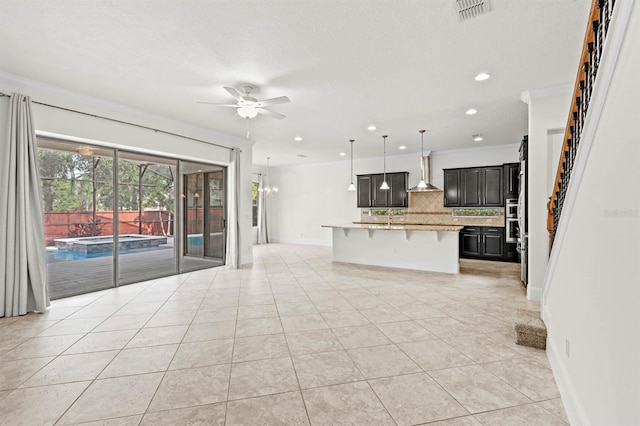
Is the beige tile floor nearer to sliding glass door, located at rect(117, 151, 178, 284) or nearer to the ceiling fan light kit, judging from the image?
sliding glass door, located at rect(117, 151, 178, 284)

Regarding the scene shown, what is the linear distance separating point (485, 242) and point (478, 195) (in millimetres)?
1200

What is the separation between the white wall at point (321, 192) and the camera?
342 inches

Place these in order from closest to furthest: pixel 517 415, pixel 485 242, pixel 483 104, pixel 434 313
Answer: pixel 517 415 → pixel 434 313 → pixel 483 104 → pixel 485 242

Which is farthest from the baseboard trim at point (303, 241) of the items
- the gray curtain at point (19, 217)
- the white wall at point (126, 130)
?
the gray curtain at point (19, 217)

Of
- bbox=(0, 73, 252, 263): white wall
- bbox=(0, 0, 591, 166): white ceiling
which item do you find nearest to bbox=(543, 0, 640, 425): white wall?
bbox=(0, 0, 591, 166): white ceiling

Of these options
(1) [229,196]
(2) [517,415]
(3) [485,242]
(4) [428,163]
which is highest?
(4) [428,163]

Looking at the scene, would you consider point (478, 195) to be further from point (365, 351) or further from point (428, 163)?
point (365, 351)

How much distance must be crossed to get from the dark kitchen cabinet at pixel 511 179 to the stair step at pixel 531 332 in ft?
16.8

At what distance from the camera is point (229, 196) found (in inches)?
265

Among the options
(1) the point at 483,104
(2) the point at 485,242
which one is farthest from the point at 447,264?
(1) the point at 483,104

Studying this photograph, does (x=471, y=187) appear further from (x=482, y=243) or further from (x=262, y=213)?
(x=262, y=213)

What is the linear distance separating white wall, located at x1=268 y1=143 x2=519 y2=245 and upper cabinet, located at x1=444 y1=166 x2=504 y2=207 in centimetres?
35

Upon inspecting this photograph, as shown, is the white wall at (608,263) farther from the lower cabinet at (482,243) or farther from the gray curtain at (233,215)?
the lower cabinet at (482,243)

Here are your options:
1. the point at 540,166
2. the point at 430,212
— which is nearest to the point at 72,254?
the point at 540,166
